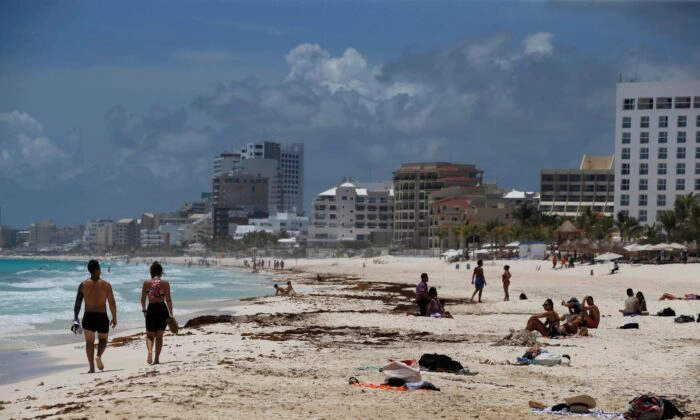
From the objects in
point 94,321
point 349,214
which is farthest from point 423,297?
point 349,214

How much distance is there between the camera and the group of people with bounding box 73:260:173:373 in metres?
11.2

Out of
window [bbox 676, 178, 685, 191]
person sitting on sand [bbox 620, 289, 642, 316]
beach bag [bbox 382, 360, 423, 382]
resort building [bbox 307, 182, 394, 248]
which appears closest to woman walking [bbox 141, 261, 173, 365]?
beach bag [bbox 382, 360, 423, 382]

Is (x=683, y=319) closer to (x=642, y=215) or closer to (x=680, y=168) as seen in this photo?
(x=642, y=215)

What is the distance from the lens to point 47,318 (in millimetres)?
27047

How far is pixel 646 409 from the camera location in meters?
Result: 8.29

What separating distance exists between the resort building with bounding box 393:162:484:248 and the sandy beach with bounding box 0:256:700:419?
109 m

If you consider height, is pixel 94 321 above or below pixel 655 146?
Answer: below

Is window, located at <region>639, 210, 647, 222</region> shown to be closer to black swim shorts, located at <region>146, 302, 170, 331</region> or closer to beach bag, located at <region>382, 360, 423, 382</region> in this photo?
black swim shorts, located at <region>146, 302, 170, 331</region>

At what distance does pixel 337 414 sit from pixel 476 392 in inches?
81.1

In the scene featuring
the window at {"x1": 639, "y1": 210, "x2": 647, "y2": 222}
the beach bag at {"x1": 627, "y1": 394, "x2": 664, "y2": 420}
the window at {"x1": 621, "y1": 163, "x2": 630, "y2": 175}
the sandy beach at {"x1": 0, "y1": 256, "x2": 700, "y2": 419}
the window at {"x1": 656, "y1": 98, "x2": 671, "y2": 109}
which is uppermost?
the window at {"x1": 656, "y1": 98, "x2": 671, "y2": 109}

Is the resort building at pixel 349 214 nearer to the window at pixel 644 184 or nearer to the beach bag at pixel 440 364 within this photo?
the window at pixel 644 184

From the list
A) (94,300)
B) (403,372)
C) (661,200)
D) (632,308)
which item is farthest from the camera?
(661,200)

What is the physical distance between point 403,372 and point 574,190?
10890cm

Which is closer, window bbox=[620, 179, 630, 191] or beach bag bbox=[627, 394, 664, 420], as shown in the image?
beach bag bbox=[627, 394, 664, 420]
